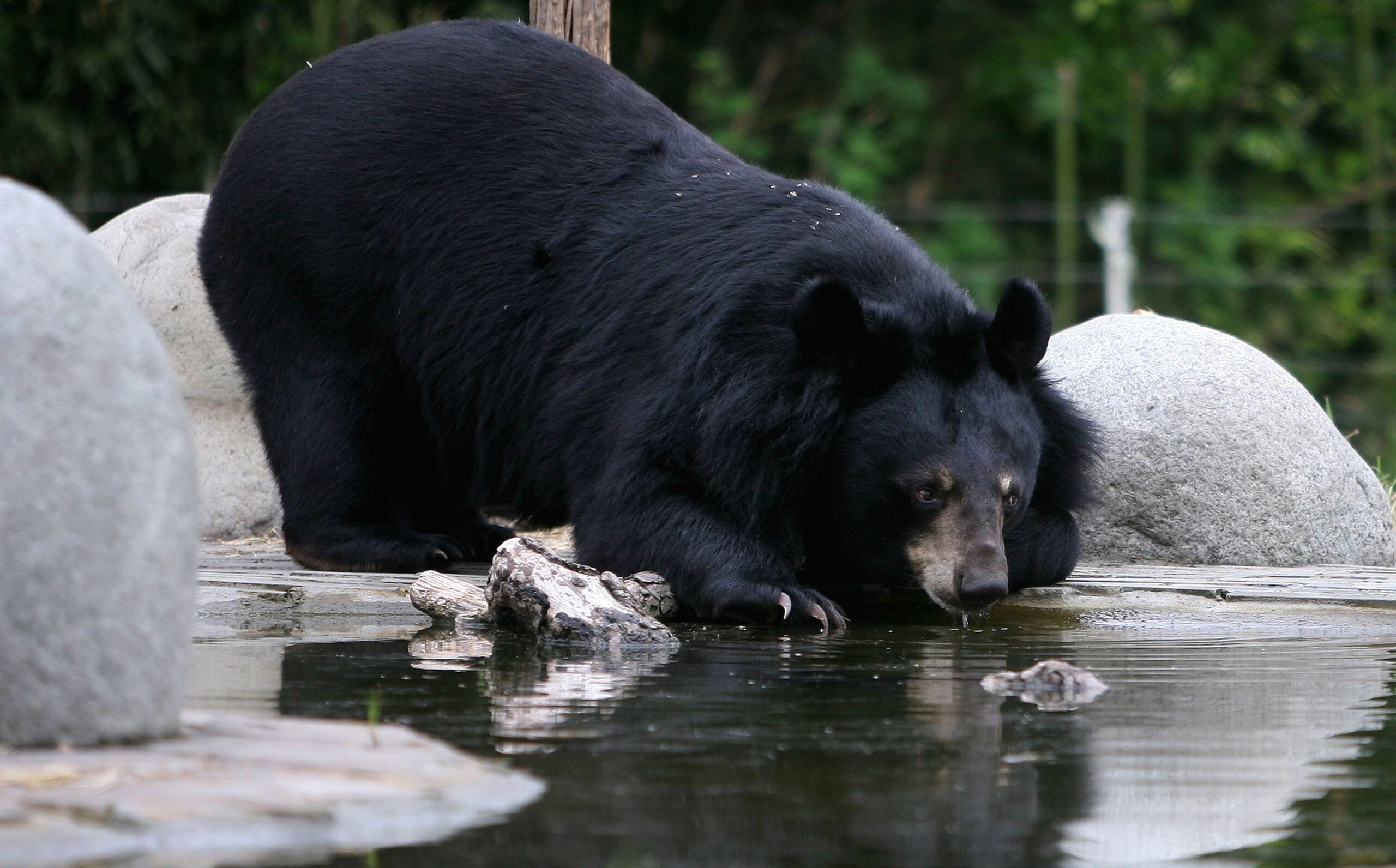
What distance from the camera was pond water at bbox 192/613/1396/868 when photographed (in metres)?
2.06

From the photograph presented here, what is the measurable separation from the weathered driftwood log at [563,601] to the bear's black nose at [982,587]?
0.68 metres

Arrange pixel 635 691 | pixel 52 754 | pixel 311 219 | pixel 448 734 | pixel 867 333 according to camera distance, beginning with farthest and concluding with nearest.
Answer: pixel 311 219 < pixel 867 333 < pixel 635 691 < pixel 448 734 < pixel 52 754

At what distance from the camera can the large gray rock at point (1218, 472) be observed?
526 cm

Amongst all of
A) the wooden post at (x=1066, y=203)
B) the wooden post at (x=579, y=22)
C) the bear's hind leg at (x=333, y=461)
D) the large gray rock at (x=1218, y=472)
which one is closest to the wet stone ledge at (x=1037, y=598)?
the bear's hind leg at (x=333, y=461)

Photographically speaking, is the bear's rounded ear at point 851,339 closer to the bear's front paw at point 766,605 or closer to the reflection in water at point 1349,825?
the bear's front paw at point 766,605

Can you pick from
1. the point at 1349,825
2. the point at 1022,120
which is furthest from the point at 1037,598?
the point at 1022,120

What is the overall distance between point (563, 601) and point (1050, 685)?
47.7 inches

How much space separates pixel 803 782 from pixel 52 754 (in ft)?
3.14

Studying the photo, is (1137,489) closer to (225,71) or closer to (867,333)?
(867,333)

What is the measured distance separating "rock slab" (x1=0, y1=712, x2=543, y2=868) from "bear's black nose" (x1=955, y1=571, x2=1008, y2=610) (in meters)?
1.91

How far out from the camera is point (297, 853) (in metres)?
1.95

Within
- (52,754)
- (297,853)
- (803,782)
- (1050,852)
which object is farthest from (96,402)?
(1050,852)

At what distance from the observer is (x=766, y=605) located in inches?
165

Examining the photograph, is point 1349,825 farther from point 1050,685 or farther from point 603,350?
point 603,350
